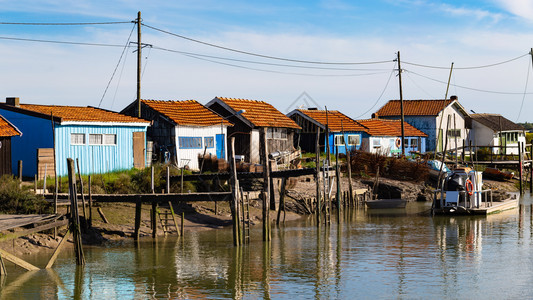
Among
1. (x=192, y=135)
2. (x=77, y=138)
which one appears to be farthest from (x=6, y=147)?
(x=192, y=135)

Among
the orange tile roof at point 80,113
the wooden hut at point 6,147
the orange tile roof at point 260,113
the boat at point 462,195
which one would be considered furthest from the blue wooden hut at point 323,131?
the wooden hut at point 6,147

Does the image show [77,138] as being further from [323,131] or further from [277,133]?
[323,131]

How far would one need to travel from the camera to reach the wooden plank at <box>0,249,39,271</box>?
71.7 feet

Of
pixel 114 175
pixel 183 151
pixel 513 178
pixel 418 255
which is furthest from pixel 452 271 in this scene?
pixel 513 178

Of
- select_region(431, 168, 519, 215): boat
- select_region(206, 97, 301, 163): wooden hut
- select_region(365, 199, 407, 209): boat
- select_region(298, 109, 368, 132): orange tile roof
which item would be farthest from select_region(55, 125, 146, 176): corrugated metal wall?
select_region(298, 109, 368, 132): orange tile roof

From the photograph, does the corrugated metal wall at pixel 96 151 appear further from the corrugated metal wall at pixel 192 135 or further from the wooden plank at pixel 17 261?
the wooden plank at pixel 17 261

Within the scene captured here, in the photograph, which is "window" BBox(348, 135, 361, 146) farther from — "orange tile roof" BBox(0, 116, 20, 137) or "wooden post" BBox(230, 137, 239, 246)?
"wooden post" BBox(230, 137, 239, 246)

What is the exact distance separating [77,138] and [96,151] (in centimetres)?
129

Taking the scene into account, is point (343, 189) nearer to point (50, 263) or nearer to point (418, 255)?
point (418, 255)

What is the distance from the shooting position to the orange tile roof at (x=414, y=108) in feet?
244

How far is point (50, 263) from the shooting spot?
23875 millimetres

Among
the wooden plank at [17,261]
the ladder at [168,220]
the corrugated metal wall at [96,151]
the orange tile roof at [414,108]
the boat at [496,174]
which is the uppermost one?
the orange tile roof at [414,108]

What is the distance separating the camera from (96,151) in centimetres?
3744

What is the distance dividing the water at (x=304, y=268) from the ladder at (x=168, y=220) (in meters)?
0.85
